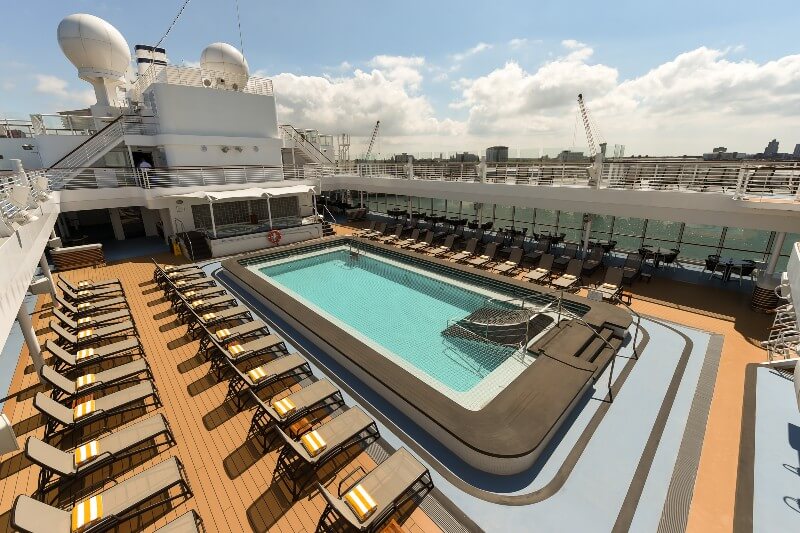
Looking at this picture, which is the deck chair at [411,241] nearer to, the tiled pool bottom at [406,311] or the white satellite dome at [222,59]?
the tiled pool bottom at [406,311]

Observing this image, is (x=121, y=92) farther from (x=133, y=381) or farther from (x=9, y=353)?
(x=133, y=381)

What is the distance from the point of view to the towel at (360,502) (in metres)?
4.06

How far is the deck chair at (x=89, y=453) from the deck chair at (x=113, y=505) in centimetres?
62

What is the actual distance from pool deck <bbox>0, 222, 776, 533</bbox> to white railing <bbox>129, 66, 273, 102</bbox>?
44.1ft

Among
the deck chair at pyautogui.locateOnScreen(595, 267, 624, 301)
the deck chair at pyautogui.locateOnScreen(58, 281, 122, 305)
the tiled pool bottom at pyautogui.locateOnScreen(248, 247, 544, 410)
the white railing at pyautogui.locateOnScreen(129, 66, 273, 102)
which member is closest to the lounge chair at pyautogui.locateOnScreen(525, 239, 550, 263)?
the deck chair at pyautogui.locateOnScreen(595, 267, 624, 301)

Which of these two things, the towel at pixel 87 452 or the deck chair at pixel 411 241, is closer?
the towel at pixel 87 452

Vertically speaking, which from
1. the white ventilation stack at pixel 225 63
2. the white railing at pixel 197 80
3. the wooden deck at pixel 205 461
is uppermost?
the white ventilation stack at pixel 225 63

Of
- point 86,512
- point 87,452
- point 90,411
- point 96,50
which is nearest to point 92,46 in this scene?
point 96,50

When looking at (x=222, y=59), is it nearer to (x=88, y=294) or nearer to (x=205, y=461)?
(x=88, y=294)

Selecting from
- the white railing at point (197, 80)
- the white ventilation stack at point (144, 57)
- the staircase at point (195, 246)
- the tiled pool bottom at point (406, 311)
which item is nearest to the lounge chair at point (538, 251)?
the tiled pool bottom at point (406, 311)

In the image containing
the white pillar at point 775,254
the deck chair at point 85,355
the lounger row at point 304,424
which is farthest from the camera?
the white pillar at point 775,254

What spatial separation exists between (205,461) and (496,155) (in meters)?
18.0

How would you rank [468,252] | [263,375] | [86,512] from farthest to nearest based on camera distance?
[468,252]
[263,375]
[86,512]

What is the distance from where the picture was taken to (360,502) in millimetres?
4188
